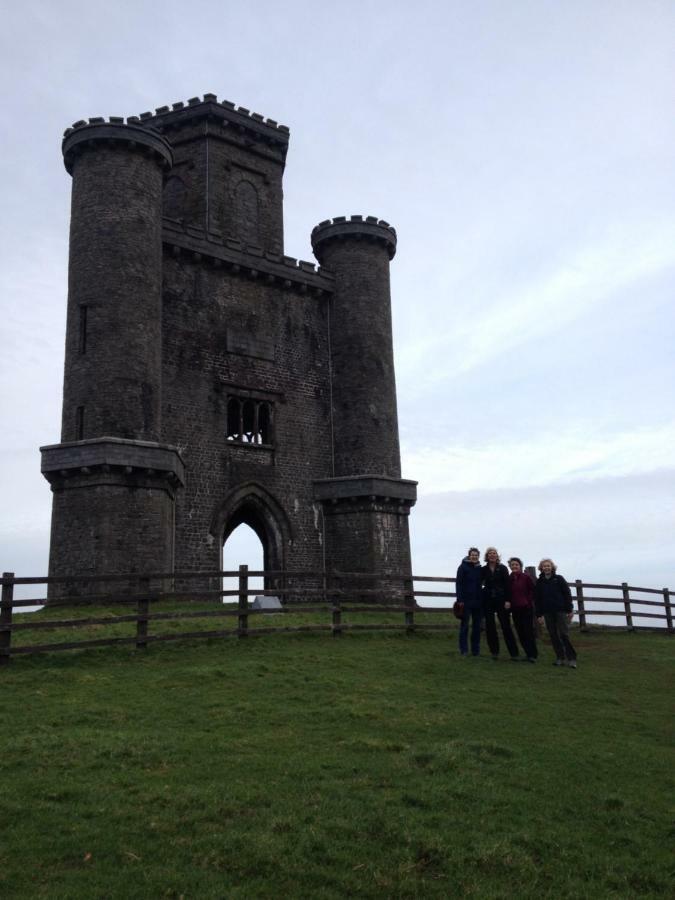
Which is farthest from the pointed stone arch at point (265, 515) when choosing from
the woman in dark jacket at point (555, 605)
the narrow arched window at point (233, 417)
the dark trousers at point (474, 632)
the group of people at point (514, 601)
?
the woman in dark jacket at point (555, 605)

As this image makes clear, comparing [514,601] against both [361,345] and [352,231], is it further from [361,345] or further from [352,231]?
[352,231]

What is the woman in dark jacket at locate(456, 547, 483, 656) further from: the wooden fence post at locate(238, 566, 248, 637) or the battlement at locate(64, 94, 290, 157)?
the battlement at locate(64, 94, 290, 157)

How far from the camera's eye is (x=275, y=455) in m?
27.1

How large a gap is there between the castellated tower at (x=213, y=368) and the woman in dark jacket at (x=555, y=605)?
1140cm

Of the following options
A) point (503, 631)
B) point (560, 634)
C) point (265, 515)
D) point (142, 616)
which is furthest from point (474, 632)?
point (265, 515)

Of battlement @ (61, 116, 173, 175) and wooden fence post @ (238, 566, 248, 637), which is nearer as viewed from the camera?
wooden fence post @ (238, 566, 248, 637)

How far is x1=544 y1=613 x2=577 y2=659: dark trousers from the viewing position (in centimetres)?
1333

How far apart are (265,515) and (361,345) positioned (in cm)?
749

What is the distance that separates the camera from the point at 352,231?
30.0m

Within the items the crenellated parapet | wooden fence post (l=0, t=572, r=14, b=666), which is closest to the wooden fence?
wooden fence post (l=0, t=572, r=14, b=666)

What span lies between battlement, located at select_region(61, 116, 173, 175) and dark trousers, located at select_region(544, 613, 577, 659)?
19.4 metres

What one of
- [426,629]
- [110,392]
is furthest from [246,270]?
[426,629]

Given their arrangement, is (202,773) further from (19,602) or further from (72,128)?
(72,128)

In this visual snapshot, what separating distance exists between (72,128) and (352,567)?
17.1 meters
